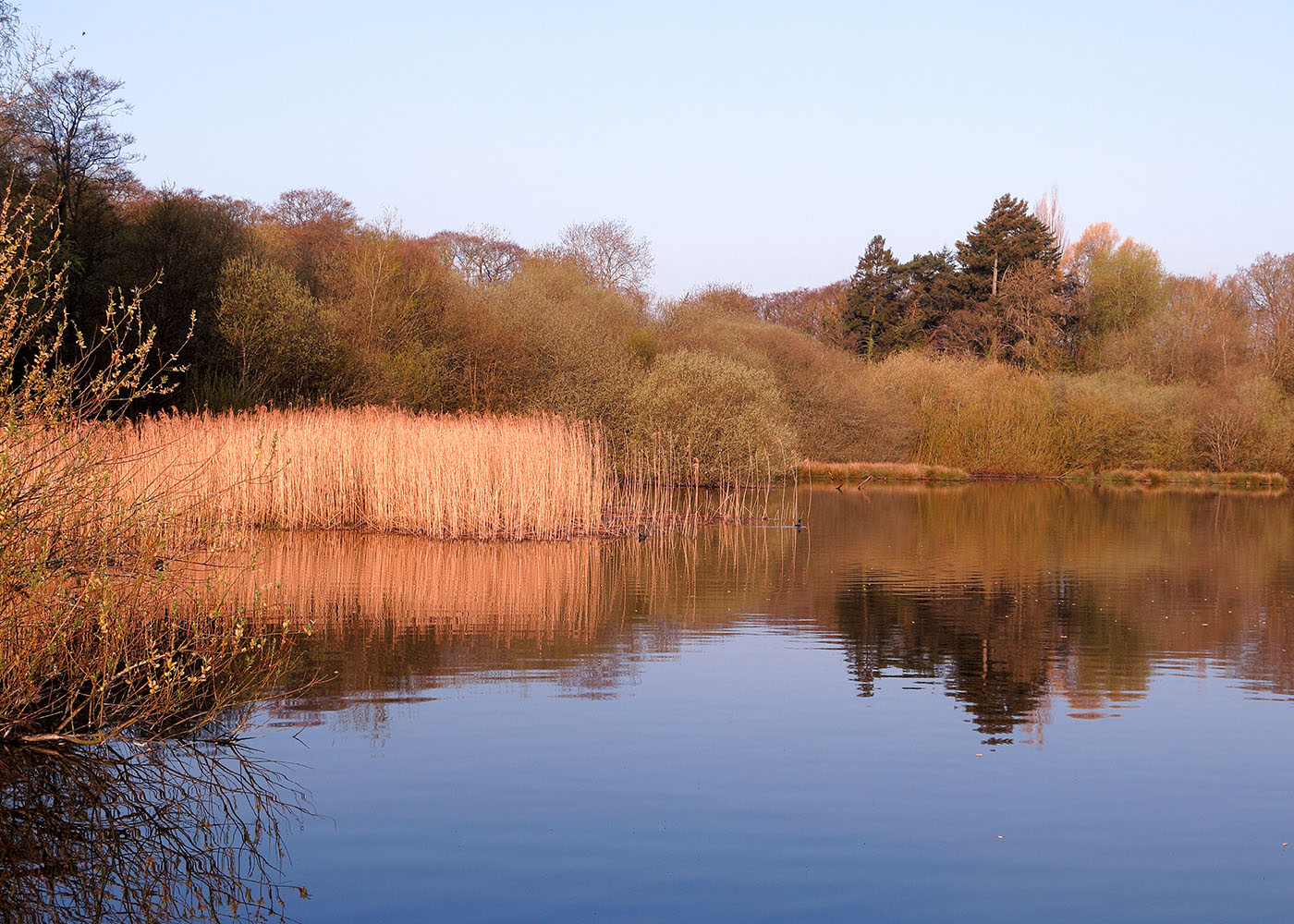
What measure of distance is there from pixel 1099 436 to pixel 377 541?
3291 centimetres

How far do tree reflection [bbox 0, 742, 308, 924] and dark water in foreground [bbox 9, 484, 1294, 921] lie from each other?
20 cm

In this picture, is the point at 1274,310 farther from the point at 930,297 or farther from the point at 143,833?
the point at 143,833

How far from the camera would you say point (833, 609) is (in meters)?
12.4

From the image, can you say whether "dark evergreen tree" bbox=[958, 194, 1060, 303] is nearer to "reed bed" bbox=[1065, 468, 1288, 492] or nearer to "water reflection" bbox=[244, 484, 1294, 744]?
"reed bed" bbox=[1065, 468, 1288, 492]

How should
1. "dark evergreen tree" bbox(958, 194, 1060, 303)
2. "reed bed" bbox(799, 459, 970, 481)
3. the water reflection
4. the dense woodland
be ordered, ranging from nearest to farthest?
the water reflection, the dense woodland, "reed bed" bbox(799, 459, 970, 481), "dark evergreen tree" bbox(958, 194, 1060, 303)

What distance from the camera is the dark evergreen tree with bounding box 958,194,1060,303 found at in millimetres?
50750

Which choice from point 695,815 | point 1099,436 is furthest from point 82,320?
point 1099,436

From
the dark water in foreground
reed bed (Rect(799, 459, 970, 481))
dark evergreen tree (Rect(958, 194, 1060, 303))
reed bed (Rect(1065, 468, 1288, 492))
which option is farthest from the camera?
dark evergreen tree (Rect(958, 194, 1060, 303))

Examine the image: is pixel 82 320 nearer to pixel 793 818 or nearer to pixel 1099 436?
pixel 793 818

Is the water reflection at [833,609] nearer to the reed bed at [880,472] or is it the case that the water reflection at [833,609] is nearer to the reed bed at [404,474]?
the reed bed at [404,474]

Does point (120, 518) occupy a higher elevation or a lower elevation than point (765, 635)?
higher

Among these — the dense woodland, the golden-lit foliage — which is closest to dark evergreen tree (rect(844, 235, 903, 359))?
the dense woodland

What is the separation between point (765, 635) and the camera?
10805 millimetres

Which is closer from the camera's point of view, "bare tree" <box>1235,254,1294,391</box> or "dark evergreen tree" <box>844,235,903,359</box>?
"bare tree" <box>1235,254,1294,391</box>
